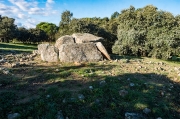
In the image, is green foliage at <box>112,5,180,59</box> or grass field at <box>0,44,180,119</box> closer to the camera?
grass field at <box>0,44,180,119</box>

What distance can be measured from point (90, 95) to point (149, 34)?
16642mm

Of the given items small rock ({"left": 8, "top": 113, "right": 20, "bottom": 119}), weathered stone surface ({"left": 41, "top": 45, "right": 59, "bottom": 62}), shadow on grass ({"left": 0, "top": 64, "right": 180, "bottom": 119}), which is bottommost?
small rock ({"left": 8, "top": 113, "right": 20, "bottom": 119})

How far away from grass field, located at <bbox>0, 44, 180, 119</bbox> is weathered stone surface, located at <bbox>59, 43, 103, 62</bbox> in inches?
106

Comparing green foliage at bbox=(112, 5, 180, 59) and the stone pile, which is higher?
green foliage at bbox=(112, 5, 180, 59)

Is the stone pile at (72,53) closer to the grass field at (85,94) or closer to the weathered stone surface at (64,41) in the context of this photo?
the weathered stone surface at (64,41)

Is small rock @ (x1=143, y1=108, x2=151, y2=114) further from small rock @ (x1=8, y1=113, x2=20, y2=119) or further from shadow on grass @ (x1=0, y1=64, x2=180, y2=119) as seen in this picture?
small rock @ (x1=8, y1=113, x2=20, y2=119)

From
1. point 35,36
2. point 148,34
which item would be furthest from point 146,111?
point 35,36

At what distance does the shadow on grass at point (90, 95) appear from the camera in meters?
6.74

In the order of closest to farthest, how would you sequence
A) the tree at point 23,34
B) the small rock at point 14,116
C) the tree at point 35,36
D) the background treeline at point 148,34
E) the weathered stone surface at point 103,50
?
the small rock at point 14,116
the weathered stone surface at point 103,50
the background treeline at point 148,34
the tree at point 23,34
the tree at point 35,36

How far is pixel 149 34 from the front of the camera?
22141mm

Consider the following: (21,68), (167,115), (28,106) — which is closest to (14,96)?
(28,106)

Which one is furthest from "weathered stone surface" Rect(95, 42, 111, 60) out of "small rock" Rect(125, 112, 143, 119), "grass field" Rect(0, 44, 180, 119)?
"small rock" Rect(125, 112, 143, 119)

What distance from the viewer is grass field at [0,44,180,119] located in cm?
675

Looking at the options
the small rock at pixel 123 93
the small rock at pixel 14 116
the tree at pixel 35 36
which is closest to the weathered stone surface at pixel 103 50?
the small rock at pixel 123 93
